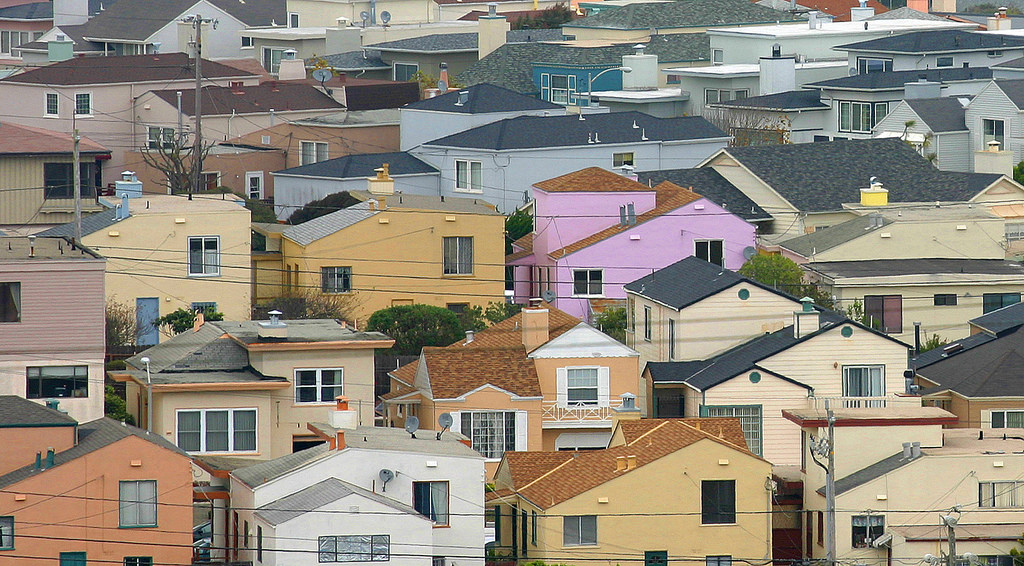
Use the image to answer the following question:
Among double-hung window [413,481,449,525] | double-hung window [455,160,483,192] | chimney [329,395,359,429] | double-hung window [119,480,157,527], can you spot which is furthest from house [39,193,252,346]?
double-hung window [413,481,449,525]

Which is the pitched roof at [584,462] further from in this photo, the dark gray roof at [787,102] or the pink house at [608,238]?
the dark gray roof at [787,102]

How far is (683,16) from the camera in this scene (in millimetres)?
119062

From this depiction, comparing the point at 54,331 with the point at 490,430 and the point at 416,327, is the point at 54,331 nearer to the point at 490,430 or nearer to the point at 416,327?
the point at 490,430

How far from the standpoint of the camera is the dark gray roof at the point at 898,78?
91812mm

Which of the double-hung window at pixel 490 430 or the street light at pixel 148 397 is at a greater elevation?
the street light at pixel 148 397

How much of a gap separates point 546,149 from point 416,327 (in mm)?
21242

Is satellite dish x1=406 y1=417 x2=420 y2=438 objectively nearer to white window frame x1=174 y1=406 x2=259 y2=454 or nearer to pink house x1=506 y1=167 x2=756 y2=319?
white window frame x1=174 y1=406 x2=259 y2=454

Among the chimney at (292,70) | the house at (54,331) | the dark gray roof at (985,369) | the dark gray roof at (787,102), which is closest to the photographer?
the house at (54,331)

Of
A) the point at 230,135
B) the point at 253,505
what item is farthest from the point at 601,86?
the point at 253,505

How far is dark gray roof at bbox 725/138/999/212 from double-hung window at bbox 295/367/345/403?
2616 cm

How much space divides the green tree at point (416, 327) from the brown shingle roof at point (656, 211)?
826 centimetres

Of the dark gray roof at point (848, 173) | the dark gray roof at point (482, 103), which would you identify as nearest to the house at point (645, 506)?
the dark gray roof at point (848, 173)

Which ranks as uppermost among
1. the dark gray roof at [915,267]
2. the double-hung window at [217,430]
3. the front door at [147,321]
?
the dark gray roof at [915,267]

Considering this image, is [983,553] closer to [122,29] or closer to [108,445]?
[108,445]
